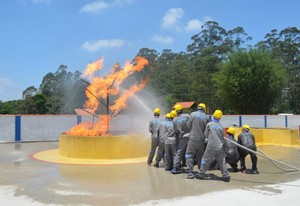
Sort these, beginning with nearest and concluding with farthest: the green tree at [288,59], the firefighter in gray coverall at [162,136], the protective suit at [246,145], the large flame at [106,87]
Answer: the protective suit at [246,145]
the firefighter in gray coverall at [162,136]
the large flame at [106,87]
the green tree at [288,59]

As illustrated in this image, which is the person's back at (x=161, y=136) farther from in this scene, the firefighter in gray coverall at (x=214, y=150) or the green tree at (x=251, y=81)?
the green tree at (x=251, y=81)

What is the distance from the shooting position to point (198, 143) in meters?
8.85

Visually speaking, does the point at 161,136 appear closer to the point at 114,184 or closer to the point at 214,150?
the point at 214,150

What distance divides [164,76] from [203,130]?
53945mm

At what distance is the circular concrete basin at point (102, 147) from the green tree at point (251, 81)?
2723cm

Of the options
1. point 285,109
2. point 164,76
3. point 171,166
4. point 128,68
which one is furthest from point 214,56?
point 171,166

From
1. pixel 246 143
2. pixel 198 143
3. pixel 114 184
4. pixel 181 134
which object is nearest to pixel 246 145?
pixel 246 143

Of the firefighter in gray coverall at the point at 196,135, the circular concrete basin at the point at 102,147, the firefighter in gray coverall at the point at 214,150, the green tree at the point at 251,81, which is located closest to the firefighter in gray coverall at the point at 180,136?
the firefighter in gray coverall at the point at 196,135

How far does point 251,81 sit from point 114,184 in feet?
104

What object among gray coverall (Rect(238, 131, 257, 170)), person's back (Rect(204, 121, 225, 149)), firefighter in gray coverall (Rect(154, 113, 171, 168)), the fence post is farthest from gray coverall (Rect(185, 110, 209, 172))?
the fence post

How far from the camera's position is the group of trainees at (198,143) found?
8.33 meters

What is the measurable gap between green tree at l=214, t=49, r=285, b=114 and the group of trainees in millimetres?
28511

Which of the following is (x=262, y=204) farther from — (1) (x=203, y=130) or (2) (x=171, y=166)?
(2) (x=171, y=166)

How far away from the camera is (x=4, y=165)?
10711 millimetres
